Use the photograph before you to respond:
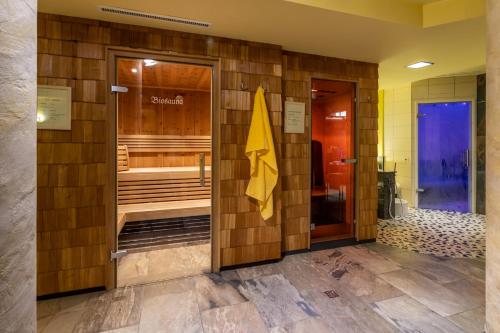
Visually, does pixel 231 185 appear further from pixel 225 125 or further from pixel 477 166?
pixel 477 166

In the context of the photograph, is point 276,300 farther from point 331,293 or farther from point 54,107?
point 54,107

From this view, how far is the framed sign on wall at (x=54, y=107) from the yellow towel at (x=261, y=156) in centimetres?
163

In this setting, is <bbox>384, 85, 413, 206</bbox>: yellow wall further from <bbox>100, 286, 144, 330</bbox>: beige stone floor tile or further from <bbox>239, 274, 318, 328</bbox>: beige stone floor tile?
<bbox>100, 286, 144, 330</bbox>: beige stone floor tile

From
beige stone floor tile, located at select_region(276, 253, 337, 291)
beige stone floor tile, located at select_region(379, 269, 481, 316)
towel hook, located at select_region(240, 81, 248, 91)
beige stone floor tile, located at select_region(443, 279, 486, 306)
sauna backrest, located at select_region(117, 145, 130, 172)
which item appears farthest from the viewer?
sauna backrest, located at select_region(117, 145, 130, 172)

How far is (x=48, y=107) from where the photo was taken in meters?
2.23

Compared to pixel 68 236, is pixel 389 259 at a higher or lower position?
lower

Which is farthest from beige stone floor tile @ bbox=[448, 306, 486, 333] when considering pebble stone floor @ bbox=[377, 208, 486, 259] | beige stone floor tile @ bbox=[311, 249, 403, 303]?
pebble stone floor @ bbox=[377, 208, 486, 259]

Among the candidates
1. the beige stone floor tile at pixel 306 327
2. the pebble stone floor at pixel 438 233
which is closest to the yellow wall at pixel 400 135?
the pebble stone floor at pixel 438 233

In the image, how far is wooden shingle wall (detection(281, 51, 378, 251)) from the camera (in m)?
3.11

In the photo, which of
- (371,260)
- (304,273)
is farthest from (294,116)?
(371,260)

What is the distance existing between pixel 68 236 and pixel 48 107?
3.65 feet

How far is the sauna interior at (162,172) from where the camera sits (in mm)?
3152

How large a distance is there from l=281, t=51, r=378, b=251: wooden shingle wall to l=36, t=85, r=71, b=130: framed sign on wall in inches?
83.6

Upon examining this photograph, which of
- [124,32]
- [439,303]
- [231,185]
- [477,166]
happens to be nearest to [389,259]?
[439,303]
